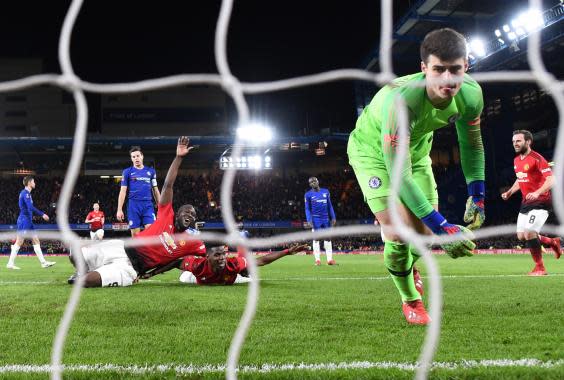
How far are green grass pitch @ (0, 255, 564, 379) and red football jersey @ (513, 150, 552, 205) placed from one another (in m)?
2.13

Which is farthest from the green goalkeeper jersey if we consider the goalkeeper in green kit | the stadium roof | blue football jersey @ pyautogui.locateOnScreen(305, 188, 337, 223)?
the stadium roof

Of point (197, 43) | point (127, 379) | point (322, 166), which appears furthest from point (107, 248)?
point (322, 166)

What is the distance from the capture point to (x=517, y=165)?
7082mm

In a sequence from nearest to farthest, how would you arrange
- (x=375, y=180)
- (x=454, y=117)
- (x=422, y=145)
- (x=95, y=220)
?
(x=454, y=117), (x=375, y=180), (x=422, y=145), (x=95, y=220)

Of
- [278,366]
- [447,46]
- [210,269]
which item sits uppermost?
[447,46]

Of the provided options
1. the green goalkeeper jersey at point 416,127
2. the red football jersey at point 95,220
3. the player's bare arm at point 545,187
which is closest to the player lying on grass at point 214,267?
the green goalkeeper jersey at point 416,127

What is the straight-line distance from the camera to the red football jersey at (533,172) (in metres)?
6.91

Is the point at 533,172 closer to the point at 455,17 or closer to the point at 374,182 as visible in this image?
the point at 374,182

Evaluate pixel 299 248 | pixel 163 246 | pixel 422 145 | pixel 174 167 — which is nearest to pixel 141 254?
pixel 163 246

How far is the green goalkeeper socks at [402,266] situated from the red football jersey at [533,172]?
4.08 metres

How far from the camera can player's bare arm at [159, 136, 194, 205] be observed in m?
3.93

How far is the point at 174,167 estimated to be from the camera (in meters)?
4.68

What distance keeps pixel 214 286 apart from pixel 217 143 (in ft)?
63.8

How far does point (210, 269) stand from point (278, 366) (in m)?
3.57
